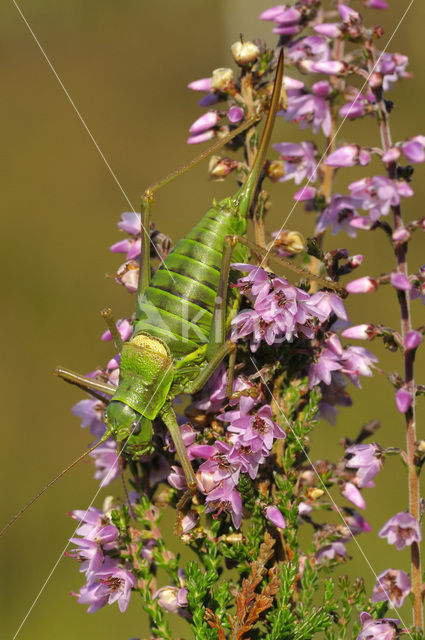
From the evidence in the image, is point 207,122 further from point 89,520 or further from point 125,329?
point 89,520

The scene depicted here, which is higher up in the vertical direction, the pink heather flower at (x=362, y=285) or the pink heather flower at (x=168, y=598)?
the pink heather flower at (x=362, y=285)

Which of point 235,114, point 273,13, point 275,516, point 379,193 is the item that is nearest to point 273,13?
point 273,13

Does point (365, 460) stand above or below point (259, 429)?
below

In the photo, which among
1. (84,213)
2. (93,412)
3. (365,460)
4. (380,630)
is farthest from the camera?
(84,213)

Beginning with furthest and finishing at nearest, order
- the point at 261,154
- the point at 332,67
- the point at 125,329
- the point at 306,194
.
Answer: the point at 125,329
the point at 306,194
the point at 261,154
the point at 332,67

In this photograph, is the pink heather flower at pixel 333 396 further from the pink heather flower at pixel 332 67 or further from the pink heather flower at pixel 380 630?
the pink heather flower at pixel 332 67

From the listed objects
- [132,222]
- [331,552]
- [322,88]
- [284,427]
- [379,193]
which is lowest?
[331,552]

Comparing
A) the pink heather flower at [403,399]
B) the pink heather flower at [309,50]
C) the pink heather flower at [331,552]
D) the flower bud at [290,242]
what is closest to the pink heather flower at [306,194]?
the flower bud at [290,242]

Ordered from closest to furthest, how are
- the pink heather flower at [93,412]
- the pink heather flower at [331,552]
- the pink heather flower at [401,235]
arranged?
the pink heather flower at [401,235], the pink heather flower at [331,552], the pink heather flower at [93,412]
